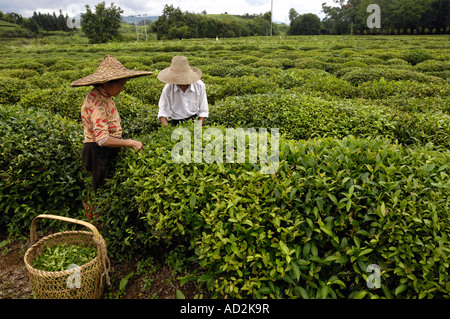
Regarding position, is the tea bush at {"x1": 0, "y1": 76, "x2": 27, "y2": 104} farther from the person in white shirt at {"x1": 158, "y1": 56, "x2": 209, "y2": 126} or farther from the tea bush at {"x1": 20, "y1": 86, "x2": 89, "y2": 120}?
the person in white shirt at {"x1": 158, "y1": 56, "x2": 209, "y2": 126}

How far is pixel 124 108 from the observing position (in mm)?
4855

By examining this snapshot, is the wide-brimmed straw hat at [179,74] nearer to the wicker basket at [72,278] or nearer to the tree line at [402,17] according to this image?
the wicker basket at [72,278]

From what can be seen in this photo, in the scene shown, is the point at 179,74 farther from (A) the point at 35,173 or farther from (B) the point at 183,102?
(A) the point at 35,173

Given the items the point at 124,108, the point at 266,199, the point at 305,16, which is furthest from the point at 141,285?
the point at 305,16

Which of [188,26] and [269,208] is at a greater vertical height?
[188,26]

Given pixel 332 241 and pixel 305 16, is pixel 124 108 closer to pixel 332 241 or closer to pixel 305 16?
pixel 332 241

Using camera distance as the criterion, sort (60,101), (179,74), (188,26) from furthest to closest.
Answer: (188,26) → (60,101) → (179,74)

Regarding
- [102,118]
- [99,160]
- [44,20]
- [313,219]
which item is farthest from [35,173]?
[44,20]

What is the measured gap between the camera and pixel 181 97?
3791 mm

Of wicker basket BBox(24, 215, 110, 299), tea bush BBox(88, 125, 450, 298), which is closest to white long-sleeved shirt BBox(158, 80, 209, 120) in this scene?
tea bush BBox(88, 125, 450, 298)

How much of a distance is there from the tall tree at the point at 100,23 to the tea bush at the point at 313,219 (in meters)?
46.7

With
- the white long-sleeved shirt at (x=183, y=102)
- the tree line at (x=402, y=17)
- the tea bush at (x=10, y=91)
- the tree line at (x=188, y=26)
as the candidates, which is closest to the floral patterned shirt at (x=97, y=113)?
the white long-sleeved shirt at (x=183, y=102)

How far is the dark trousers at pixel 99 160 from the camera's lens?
2834 mm

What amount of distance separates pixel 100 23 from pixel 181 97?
46840 millimetres
